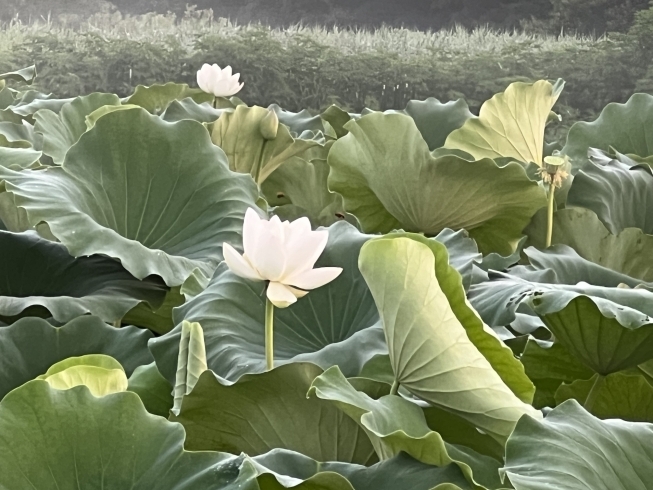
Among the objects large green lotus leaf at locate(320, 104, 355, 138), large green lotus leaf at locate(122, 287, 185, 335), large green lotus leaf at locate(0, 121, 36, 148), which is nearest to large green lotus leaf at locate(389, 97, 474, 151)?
large green lotus leaf at locate(320, 104, 355, 138)

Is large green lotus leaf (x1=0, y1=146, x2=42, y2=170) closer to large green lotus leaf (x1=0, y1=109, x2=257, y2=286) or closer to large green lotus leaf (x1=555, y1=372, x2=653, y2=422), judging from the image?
large green lotus leaf (x1=0, y1=109, x2=257, y2=286)

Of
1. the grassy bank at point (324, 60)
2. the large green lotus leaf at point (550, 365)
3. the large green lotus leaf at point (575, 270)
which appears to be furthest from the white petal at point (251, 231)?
the grassy bank at point (324, 60)

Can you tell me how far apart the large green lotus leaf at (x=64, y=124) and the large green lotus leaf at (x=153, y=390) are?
58 cm

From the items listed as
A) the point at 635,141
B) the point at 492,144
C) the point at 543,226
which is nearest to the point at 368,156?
the point at 543,226

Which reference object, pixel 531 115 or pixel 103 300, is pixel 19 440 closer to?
pixel 103 300

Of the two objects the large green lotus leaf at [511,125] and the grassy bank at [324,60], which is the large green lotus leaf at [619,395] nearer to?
the large green lotus leaf at [511,125]

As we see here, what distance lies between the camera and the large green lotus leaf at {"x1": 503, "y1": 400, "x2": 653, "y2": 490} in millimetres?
382

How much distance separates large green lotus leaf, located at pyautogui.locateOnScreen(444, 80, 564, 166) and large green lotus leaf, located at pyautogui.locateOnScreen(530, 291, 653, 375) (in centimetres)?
62

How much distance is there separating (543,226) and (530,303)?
0.39 m

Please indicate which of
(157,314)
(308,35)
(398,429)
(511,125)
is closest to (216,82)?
(511,125)

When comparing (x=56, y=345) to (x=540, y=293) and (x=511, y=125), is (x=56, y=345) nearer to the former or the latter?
(x=540, y=293)

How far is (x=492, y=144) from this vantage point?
123 centimetres

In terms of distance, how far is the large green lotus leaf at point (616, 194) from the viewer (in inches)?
38.1

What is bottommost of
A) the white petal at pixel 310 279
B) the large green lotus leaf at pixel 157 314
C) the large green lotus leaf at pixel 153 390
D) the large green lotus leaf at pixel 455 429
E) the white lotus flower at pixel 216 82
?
the large green lotus leaf at pixel 157 314
